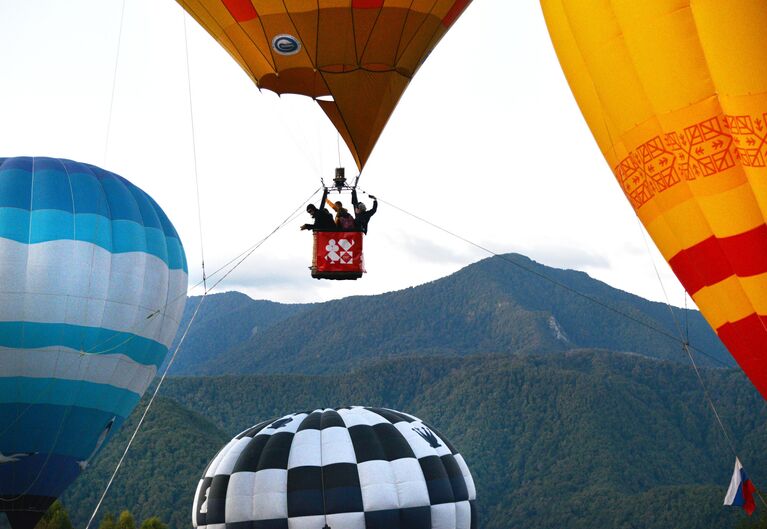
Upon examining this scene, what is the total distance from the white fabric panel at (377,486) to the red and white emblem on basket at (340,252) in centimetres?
406

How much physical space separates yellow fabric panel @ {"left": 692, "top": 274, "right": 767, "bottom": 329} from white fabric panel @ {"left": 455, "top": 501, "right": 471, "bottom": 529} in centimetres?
803

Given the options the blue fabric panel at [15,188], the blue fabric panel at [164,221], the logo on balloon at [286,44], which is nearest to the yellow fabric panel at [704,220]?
the logo on balloon at [286,44]

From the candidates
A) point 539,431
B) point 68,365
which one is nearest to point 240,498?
point 68,365

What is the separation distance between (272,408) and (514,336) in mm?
41917

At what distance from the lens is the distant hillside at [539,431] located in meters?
59.2

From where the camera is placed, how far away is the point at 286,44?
13.7 m

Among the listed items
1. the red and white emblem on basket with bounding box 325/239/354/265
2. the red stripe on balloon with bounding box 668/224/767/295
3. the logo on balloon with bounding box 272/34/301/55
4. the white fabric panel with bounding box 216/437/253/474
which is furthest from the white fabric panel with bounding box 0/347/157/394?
the red stripe on balloon with bounding box 668/224/767/295

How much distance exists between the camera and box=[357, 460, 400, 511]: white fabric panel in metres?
15.8

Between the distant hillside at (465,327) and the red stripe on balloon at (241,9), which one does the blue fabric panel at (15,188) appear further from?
the distant hillside at (465,327)

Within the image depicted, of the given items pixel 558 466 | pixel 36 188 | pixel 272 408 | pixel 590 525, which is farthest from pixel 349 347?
pixel 36 188

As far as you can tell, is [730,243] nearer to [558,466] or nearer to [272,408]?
[558,466]

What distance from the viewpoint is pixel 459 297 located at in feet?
445

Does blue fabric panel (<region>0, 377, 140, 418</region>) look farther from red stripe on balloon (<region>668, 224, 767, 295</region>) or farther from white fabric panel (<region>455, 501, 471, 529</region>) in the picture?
red stripe on balloon (<region>668, 224, 767, 295</region>)

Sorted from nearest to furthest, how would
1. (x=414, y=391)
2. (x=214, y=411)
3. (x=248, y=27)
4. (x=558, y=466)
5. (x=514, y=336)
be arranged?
(x=248, y=27)
(x=558, y=466)
(x=214, y=411)
(x=414, y=391)
(x=514, y=336)
